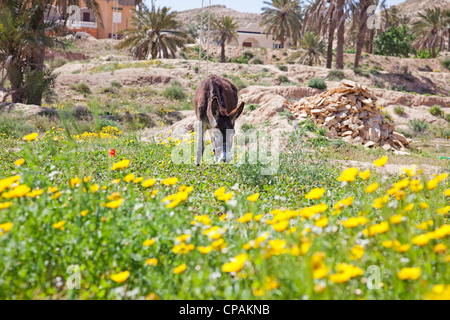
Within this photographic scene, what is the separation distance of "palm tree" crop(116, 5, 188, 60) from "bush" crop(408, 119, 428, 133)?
2095cm

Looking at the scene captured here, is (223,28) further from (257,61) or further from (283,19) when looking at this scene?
(283,19)

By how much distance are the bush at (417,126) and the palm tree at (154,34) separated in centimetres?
2095

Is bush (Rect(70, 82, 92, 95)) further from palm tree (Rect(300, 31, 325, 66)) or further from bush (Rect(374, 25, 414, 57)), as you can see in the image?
bush (Rect(374, 25, 414, 57))

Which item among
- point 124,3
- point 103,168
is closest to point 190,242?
point 103,168

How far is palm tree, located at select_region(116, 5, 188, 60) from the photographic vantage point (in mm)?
31672

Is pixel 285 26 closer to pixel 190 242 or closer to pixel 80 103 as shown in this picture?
pixel 80 103

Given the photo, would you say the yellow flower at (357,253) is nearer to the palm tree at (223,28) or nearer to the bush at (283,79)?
the bush at (283,79)

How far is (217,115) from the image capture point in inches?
272

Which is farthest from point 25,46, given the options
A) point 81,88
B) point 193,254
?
point 193,254

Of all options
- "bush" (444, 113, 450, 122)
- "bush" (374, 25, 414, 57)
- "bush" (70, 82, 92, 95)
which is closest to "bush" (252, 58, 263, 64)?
"bush" (374, 25, 414, 57)

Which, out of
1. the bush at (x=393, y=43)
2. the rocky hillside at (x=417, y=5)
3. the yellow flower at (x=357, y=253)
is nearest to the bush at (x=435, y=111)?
the yellow flower at (x=357, y=253)

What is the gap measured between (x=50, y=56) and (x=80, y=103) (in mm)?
19386

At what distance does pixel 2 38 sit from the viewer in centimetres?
1597

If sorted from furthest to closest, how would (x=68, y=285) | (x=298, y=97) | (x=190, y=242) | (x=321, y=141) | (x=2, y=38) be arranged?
(x=298, y=97), (x=2, y=38), (x=321, y=141), (x=190, y=242), (x=68, y=285)
